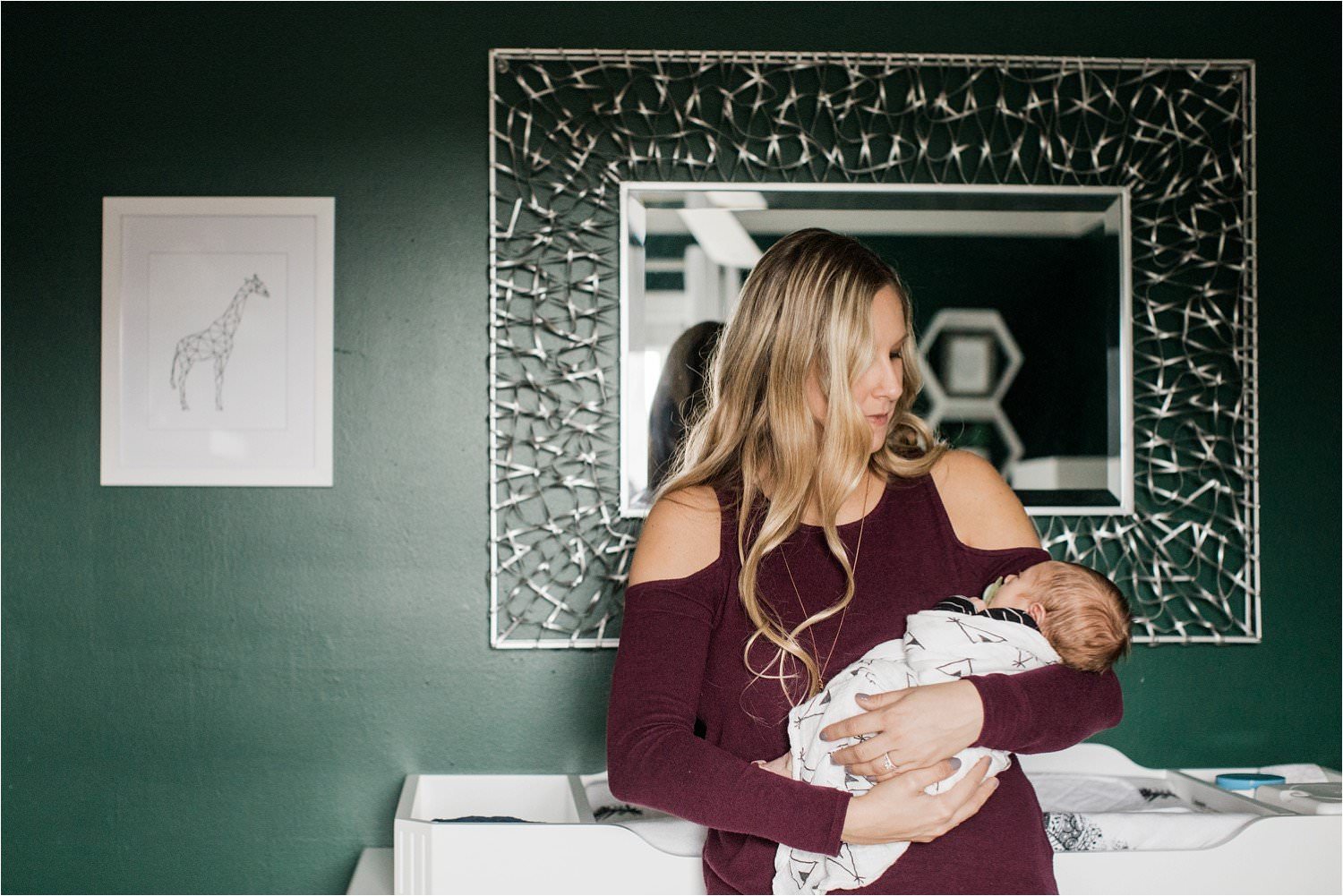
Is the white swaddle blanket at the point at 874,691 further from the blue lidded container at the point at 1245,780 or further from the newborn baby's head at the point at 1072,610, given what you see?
the blue lidded container at the point at 1245,780

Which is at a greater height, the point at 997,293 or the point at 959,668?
the point at 997,293

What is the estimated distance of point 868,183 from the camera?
8.38ft

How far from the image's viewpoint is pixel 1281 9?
263cm

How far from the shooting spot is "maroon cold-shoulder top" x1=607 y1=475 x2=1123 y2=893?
1338 millimetres

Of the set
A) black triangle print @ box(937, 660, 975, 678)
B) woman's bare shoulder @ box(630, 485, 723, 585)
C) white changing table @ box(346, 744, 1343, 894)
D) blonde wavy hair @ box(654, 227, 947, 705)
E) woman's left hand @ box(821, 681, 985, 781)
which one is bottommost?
white changing table @ box(346, 744, 1343, 894)

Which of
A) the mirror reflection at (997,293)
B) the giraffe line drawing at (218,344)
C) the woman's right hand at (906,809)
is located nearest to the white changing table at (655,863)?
the woman's right hand at (906,809)

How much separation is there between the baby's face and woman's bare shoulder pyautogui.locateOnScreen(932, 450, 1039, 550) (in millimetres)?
48

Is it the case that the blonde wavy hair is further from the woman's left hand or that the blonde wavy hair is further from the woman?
the woman's left hand

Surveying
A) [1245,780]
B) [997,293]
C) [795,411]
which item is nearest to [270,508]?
[795,411]

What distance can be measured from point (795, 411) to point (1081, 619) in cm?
47

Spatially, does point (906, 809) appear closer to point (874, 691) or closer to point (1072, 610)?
point (874, 691)

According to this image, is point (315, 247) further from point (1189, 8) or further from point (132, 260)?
point (1189, 8)

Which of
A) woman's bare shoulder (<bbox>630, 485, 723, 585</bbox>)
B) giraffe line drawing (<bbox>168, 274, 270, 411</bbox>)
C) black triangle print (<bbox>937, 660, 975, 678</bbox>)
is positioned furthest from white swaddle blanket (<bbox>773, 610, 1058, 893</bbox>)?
giraffe line drawing (<bbox>168, 274, 270, 411</bbox>)

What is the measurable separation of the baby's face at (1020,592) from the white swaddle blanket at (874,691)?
5 centimetres
